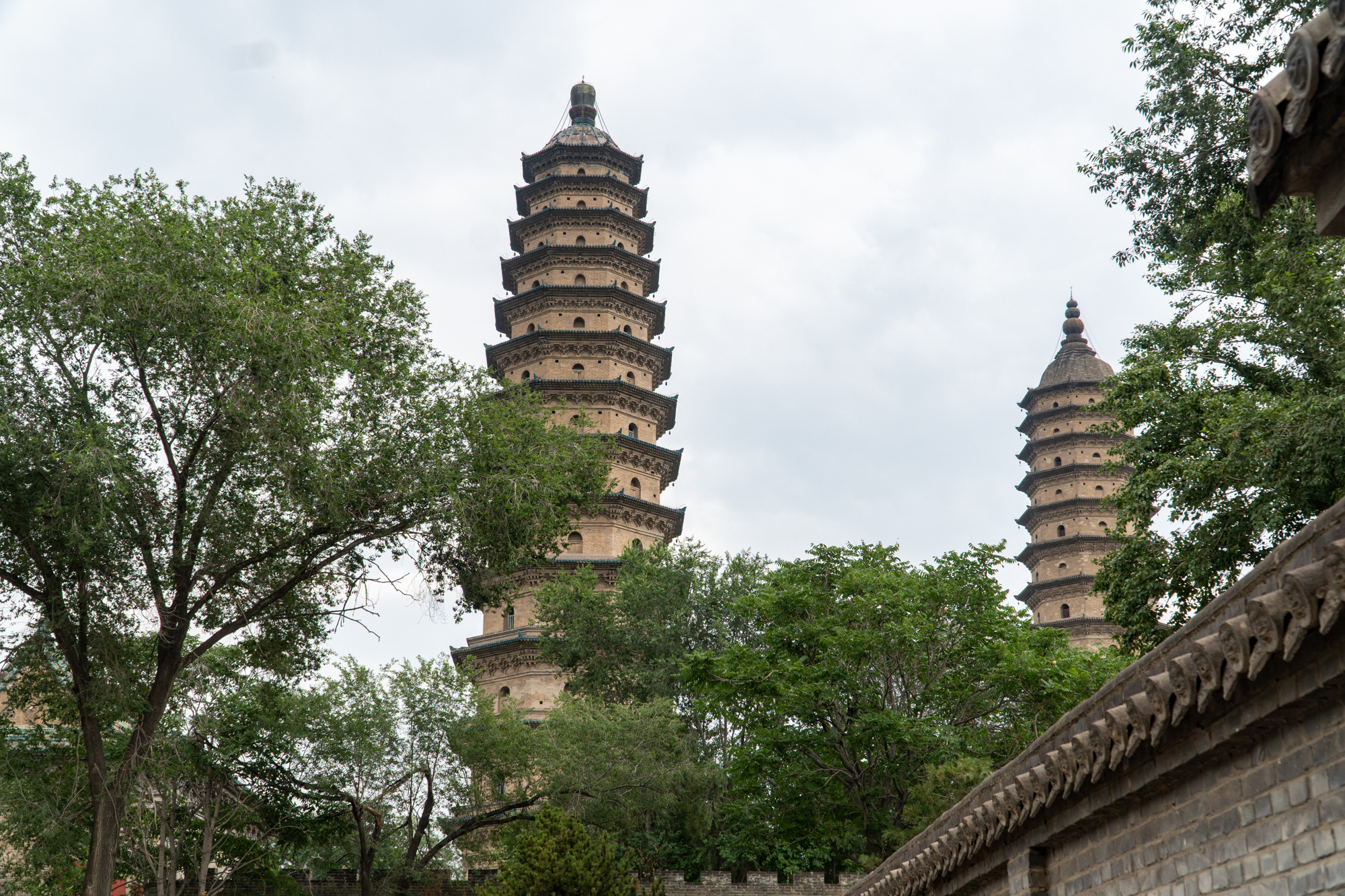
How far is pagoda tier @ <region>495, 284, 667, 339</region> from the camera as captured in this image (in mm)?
35969

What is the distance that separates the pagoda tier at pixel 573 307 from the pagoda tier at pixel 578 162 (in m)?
5.17

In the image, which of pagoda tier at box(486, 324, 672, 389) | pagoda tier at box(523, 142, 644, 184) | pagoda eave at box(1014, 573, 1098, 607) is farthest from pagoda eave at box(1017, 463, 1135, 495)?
pagoda tier at box(523, 142, 644, 184)

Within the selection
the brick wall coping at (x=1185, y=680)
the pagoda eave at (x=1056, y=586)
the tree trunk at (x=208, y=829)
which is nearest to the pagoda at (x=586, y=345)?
the tree trunk at (x=208, y=829)

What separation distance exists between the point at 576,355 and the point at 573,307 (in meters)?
1.80

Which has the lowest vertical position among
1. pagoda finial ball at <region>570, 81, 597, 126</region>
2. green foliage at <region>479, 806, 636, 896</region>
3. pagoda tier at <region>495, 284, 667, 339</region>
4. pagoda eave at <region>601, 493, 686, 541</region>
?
green foliage at <region>479, 806, 636, 896</region>

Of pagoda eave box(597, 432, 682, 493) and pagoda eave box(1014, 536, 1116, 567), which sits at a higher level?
pagoda eave box(597, 432, 682, 493)

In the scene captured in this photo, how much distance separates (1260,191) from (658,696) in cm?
2283

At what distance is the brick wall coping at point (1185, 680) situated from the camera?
384 cm

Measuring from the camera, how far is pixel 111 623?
43.3ft

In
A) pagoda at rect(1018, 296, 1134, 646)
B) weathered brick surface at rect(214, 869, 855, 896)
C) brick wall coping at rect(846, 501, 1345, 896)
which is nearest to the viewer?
brick wall coping at rect(846, 501, 1345, 896)

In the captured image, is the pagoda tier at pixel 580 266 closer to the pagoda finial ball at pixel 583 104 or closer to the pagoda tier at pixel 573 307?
the pagoda tier at pixel 573 307

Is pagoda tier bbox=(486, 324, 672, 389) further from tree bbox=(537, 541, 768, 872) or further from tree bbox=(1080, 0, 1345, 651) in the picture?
tree bbox=(1080, 0, 1345, 651)

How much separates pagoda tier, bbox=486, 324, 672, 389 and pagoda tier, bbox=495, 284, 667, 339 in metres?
0.67

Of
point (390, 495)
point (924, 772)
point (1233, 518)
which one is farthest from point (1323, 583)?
point (924, 772)
